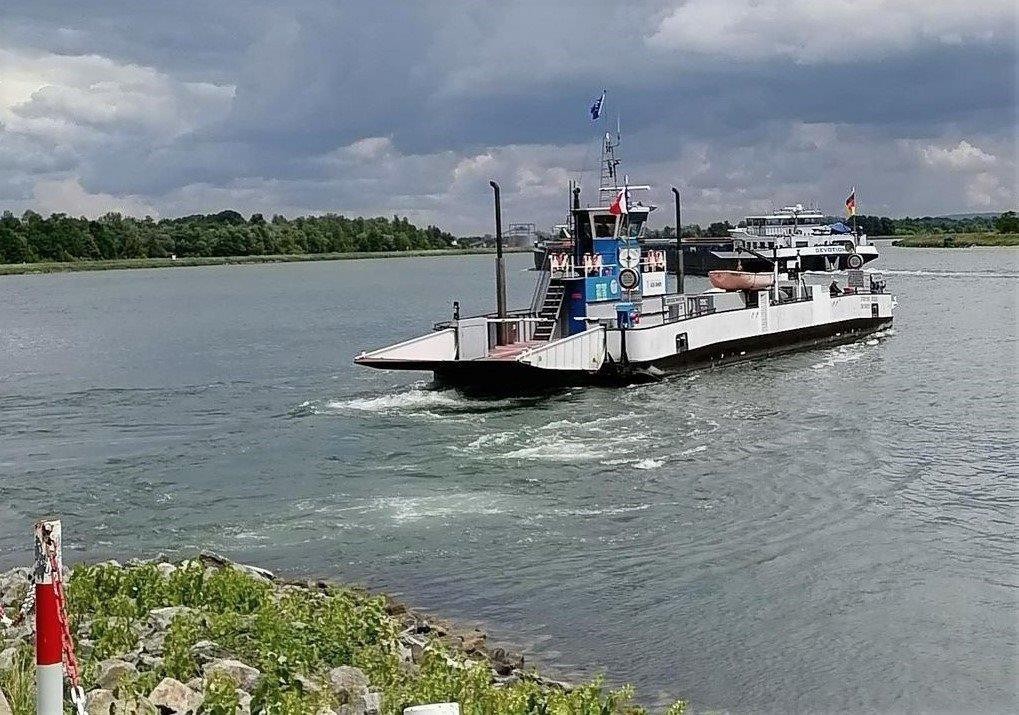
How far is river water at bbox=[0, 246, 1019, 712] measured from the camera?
515 inches

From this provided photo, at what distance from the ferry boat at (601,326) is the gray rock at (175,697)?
20.7 m

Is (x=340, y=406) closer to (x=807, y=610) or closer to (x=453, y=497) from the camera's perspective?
(x=453, y=497)

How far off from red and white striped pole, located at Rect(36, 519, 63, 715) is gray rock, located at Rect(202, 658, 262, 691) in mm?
2811

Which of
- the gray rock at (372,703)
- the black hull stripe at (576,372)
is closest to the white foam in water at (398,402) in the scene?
the black hull stripe at (576,372)

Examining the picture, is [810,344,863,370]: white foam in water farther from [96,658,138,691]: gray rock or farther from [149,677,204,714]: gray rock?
[149,677,204,714]: gray rock

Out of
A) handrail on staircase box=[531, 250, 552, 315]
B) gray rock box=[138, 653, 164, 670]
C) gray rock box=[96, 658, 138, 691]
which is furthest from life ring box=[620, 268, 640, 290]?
gray rock box=[96, 658, 138, 691]

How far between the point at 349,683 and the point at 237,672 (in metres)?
0.87

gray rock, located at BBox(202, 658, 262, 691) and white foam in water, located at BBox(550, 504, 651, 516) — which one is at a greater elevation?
gray rock, located at BBox(202, 658, 262, 691)

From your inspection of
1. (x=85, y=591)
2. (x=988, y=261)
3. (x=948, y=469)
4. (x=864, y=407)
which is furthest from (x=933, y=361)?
(x=988, y=261)

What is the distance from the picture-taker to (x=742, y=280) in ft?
148

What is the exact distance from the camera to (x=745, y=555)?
54.6 feet

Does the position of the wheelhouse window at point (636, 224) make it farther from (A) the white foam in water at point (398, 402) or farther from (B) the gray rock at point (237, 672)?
(B) the gray rock at point (237, 672)

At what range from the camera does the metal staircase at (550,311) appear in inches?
1409

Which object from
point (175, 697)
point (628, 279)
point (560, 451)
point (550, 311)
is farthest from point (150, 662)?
point (628, 279)
